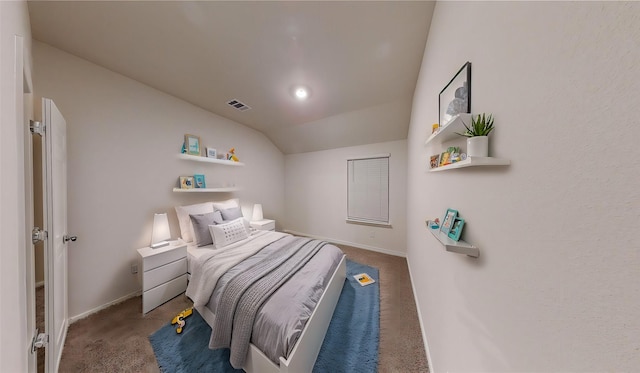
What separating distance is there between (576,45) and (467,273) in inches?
32.4

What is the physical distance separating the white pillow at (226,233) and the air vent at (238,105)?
171 centimetres

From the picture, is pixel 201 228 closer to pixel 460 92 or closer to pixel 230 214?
pixel 230 214

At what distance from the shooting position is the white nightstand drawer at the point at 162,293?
186 cm

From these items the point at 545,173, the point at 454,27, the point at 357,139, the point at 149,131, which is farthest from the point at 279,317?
the point at 357,139

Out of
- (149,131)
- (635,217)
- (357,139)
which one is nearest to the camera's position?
(635,217)

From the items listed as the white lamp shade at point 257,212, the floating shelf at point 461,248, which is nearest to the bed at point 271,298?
the floating shelf at point 461,248

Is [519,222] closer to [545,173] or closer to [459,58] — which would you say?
[545,173]

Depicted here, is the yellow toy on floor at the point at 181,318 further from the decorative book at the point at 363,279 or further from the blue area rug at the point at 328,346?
the decorative book at the point at 363,279

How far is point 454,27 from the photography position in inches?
39.2

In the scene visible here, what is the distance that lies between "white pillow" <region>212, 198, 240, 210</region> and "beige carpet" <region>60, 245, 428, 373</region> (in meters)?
1.20

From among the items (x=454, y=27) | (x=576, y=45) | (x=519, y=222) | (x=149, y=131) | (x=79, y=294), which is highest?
(x=454, y=27)

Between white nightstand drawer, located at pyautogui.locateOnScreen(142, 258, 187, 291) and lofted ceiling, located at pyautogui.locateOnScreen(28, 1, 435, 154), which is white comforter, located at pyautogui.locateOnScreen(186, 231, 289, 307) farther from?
lofted ceiling, located at pyautogui.locateOnScreen(28, 1, 435, 154)

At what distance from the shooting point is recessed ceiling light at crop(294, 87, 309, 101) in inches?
90.1

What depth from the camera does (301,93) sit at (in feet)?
7.78
